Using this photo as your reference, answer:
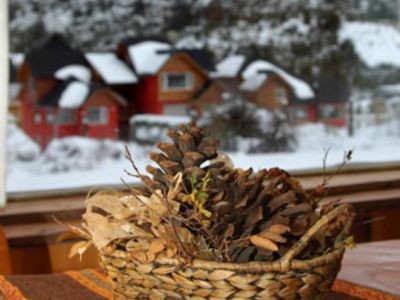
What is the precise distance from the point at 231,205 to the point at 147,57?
5.97 ft

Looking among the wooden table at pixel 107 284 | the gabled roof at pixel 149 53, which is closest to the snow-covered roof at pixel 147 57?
the gabled roof at pixel 149 53

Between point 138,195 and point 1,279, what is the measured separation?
0.42 metres

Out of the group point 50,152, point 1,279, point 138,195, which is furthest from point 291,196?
point 50,152

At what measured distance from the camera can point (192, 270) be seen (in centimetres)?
97

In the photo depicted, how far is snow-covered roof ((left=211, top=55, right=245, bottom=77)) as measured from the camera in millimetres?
2840

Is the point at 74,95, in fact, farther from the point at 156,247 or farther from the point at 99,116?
the point at 156,247

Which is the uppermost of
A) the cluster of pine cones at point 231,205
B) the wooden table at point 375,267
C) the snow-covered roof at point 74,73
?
the snow-covered roof at point 74,73

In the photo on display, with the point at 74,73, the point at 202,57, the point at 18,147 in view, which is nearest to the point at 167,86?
the point at 202,57

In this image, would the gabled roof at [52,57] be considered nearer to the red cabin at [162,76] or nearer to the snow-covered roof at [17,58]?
the snow-covered roof at [17,58]

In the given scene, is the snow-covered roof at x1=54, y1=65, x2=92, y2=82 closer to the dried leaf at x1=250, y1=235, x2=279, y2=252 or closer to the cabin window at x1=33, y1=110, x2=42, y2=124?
the cabin window at x1=33, y1=110, x2=42, y2=124

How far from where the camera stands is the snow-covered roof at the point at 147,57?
2750 mm

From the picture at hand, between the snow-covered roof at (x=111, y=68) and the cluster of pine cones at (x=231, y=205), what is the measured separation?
170cm

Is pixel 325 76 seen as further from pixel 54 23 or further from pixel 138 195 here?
pixel 138 195

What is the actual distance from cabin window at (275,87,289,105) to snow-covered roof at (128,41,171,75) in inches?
16.9
